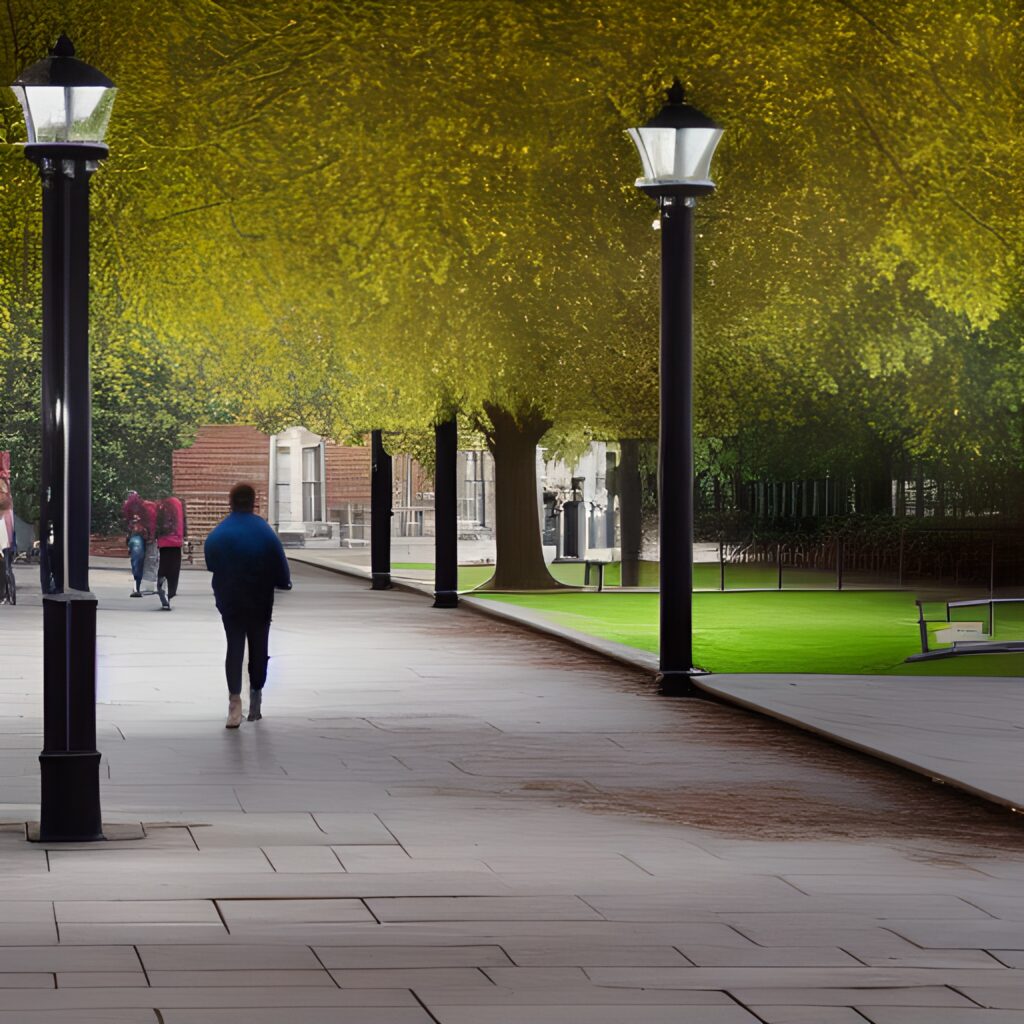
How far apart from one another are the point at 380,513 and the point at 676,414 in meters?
20.8

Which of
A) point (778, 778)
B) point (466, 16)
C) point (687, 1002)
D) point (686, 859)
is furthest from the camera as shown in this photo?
point (466, 16)

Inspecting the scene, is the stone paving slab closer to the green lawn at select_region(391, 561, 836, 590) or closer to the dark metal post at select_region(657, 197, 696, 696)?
the dark metal post at select_region(657, 197, 696, 696)

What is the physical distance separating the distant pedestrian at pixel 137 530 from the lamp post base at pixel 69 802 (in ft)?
74.5

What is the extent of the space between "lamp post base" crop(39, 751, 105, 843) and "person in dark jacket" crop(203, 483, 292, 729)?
16.9 ft

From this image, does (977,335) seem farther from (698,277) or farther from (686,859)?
(686,859)

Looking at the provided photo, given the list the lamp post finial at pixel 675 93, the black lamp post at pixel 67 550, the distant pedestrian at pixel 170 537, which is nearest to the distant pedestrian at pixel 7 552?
the distant pedestrian at pixel 170 537

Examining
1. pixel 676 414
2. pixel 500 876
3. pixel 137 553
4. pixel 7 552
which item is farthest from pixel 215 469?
pixel 500 876

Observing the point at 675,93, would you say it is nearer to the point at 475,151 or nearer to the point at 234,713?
the point at 475,151

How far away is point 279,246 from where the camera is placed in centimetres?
1778

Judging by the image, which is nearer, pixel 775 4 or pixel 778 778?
pixel 778 778

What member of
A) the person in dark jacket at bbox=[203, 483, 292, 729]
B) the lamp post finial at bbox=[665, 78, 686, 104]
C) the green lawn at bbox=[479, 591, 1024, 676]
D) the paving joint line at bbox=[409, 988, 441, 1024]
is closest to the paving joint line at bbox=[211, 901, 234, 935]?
the paving joint line at bbox=[409, 988, 441, 1024]

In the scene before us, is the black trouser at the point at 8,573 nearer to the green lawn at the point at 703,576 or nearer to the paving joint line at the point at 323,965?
the green lawn at the point at 703,576

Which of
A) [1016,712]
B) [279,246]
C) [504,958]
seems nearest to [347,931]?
[504,958]

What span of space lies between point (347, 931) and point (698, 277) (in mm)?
16553
